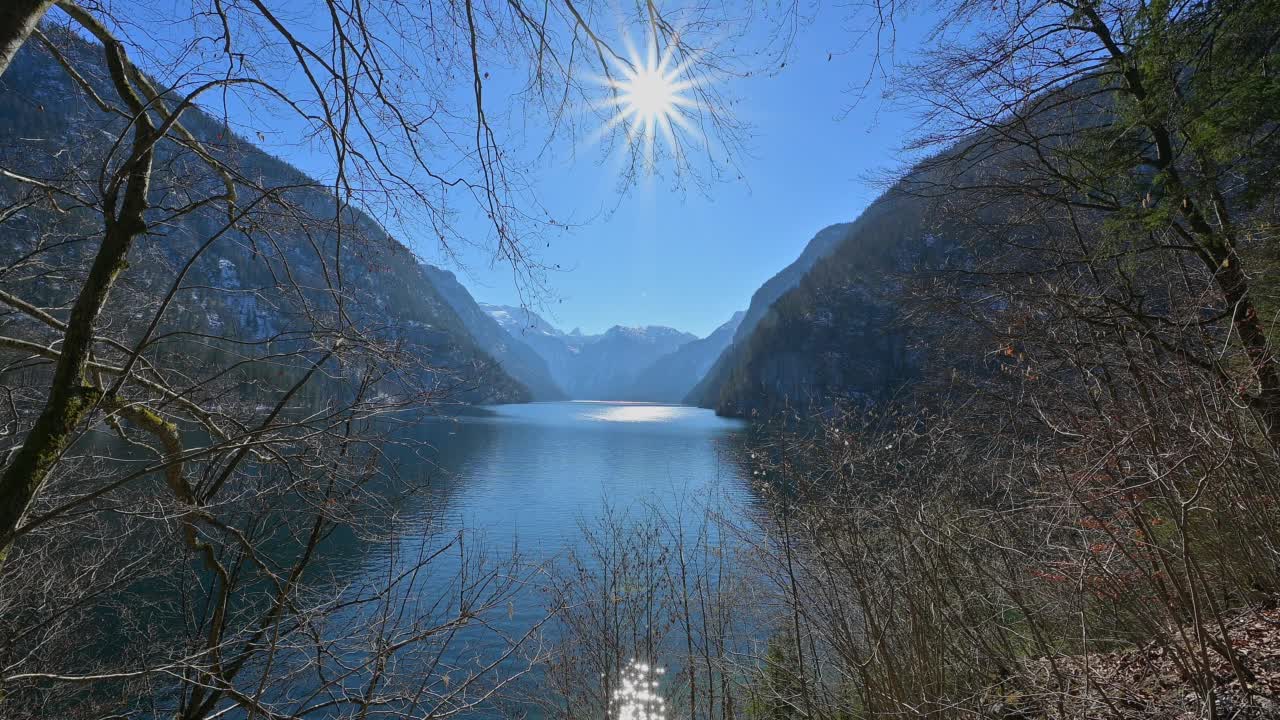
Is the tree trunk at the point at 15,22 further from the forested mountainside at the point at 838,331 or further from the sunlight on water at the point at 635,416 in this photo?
the sunlight on water at the point at 635,416

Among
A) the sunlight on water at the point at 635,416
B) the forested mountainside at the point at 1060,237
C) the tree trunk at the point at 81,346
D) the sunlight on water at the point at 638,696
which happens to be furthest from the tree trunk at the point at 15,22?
the sunlight on water at the point at 635,416

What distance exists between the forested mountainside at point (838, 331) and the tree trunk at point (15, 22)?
200 ft

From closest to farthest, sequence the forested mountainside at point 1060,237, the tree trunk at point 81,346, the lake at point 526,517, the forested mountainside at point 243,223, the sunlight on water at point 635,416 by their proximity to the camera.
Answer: the tree trunk at point 81,346
the forested mountainside at point 243,223
the forested mountainside at point 1060,237
the lake at point 526,517
the sunlight on water at point 635,416

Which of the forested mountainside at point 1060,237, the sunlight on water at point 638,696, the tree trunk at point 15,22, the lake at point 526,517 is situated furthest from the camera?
the sunlight on water at point 638,696

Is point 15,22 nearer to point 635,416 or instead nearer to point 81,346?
point 81,346

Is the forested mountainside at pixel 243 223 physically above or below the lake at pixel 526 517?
above

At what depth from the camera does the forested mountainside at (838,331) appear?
65.1 metres

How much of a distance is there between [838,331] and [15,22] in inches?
3056

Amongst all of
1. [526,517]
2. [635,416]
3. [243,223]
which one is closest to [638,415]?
[635,416]

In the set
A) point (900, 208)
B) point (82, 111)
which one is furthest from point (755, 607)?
point (900, 208)

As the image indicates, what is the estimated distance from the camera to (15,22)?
1.35 meters

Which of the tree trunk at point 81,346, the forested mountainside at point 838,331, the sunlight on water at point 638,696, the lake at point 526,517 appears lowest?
the sunlight on water at point 638,696

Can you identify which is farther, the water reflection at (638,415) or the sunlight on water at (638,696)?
the water reflection at (638,415)

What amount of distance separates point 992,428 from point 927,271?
7.26ft
